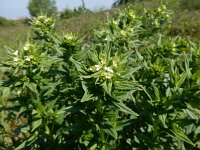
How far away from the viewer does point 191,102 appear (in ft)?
8.29

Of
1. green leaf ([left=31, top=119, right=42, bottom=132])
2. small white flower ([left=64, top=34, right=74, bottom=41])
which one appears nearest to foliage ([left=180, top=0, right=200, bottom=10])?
small white flower ([left=64, top=34, right=74, bottom=41])

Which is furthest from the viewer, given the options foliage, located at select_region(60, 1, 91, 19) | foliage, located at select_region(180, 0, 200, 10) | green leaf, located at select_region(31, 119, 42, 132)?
foliage, located at select_region(60, 1, 91, 19)

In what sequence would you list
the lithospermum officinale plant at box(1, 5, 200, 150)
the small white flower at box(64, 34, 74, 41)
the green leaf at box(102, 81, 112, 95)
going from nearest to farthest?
the green leaf at box(102, 81, 112, 95) → the lithospermum officinale plant at box(1, 5, 200, 150) → the small white flower at box(64, 34, 74, 41)

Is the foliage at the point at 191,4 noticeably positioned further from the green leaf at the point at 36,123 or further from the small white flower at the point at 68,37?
the green leaf at the point at 36,123

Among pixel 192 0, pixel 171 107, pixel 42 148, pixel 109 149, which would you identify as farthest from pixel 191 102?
pixel 192 0

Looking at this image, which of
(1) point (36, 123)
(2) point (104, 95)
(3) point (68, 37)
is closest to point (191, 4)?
(3) point (68, 37)

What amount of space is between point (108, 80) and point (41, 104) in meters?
0.74

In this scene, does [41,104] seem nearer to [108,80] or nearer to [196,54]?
[108,80]

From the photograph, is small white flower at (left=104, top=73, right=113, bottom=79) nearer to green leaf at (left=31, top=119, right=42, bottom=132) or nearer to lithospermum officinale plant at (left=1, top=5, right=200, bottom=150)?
lithospermum officinale plant at (left=1, top=5, right=200, bottom=150)

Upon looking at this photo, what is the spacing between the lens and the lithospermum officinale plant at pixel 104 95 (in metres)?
2.53

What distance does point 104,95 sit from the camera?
2.49 metres

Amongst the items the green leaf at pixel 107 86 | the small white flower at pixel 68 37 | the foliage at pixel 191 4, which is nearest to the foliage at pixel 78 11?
the foliage at pixel 191 4

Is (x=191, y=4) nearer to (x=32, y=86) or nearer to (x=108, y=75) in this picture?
(x=32, y=86)

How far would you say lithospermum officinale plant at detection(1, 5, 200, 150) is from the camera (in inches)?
99.7
